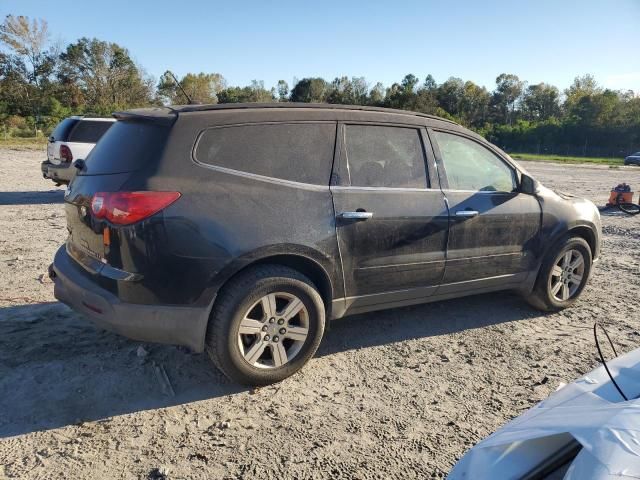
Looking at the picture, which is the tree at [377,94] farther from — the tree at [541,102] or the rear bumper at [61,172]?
the rear bumper at [61,172]

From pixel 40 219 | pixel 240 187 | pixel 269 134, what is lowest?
pixel 40 219

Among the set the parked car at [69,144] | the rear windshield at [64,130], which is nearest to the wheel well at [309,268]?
the parked car at [69,144]

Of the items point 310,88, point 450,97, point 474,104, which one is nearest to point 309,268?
point 310,88

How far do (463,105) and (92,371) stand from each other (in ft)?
312

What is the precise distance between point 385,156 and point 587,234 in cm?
253

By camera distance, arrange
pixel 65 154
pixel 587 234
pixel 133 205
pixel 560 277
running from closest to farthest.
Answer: pixel 133 205 < pixel 560 277 < pixel 587 234 < pixel 65 154

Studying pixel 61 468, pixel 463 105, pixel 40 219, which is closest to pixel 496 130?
pixel 463 105

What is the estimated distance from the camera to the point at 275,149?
345 centimetres

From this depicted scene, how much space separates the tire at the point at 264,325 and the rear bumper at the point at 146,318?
113 mm

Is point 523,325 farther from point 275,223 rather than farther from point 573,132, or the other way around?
point 573,132

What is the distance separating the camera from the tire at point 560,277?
4.77m

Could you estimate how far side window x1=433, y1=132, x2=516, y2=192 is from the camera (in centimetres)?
423

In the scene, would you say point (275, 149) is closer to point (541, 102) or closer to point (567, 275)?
point (567, 275)

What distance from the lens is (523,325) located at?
4613 mm
